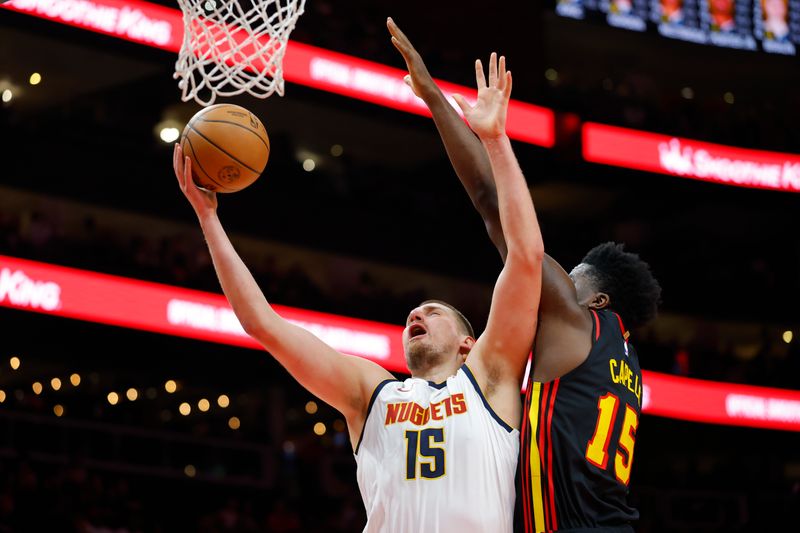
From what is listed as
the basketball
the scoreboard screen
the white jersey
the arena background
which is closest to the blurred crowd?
the arena background

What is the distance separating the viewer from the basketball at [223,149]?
4.02 m

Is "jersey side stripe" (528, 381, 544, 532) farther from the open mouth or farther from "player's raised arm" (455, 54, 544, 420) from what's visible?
the open mouth

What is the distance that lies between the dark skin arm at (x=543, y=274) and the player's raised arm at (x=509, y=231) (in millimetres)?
76

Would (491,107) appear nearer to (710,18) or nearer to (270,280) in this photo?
(270,280)

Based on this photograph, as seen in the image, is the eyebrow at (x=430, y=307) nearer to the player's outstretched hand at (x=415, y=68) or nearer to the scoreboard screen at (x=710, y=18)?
the player's outstretched hand at (x=415, y=68)

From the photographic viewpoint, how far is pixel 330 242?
15906mm

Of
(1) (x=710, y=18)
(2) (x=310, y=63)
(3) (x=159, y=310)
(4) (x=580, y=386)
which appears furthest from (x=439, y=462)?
(1) (x=710, y=18)

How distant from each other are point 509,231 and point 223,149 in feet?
3.53

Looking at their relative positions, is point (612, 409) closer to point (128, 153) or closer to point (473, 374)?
point (473, 374)

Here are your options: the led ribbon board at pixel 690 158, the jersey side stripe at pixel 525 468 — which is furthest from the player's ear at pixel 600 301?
the led ribbon board at pixel 690 158

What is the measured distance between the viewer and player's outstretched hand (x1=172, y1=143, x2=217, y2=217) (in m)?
3.97

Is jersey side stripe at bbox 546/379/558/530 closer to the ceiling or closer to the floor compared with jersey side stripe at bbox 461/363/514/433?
closer to the floor

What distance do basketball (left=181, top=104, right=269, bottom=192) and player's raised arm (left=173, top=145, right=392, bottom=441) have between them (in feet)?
0.18

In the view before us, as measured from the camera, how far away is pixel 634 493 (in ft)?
48.3
